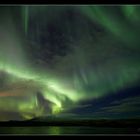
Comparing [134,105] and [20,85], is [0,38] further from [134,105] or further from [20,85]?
[134,105]

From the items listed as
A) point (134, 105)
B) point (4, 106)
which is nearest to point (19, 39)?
point (4, 106)

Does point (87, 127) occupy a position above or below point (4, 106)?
below

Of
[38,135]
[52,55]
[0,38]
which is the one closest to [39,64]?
[52,55]

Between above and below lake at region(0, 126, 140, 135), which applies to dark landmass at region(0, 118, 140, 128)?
above

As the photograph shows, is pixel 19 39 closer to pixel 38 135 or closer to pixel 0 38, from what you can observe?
pixel 0 38

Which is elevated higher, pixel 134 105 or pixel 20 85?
pixel 20 85

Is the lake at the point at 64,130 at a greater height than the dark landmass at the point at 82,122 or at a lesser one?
lesser
